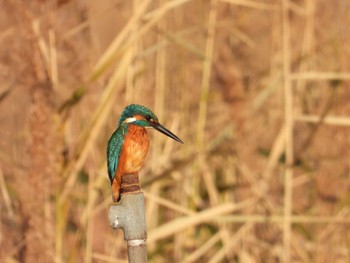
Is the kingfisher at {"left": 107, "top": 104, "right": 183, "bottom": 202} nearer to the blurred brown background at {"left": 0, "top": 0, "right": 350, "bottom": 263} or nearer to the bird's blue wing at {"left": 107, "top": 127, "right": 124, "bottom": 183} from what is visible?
the bird's blue wing at {"left": 107, "top": 127, "right": 124, "bottom": 183}

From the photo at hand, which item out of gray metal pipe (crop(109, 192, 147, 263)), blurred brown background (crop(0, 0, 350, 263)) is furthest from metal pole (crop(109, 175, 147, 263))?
blurred brown background (crop(0, 0, 350, 263))

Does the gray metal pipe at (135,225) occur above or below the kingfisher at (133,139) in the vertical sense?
below

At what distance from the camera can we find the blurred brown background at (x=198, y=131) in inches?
105

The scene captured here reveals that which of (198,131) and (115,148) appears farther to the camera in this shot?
(198,131)

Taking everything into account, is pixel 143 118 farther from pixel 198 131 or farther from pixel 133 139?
pixel 198 131

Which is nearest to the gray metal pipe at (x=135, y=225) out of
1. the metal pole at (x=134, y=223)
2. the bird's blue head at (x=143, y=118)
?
the metal pole at (x=134, y=223)

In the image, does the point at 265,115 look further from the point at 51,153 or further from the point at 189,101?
the point at 51,153

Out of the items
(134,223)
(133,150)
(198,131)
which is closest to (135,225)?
(134,223)

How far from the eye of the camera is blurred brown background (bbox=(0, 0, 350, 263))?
2.66 m

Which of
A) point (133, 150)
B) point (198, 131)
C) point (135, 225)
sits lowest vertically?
point (135, 225)

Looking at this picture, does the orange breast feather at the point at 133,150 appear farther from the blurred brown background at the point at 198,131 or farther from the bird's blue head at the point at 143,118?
the blurred brown background at the point at 198,131

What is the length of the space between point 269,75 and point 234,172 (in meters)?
0.46

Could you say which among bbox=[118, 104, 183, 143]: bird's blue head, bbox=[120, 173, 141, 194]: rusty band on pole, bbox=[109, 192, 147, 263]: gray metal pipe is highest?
bbox=[118, 104, 183, 143]: bird's blue head

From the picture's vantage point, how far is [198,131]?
3.46m
